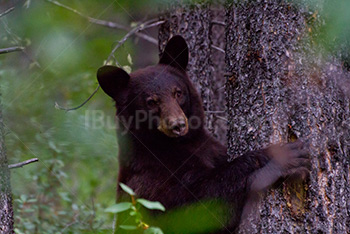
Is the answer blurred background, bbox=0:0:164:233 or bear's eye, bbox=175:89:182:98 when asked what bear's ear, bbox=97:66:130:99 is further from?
blurred background, bbox=0:0:164:233

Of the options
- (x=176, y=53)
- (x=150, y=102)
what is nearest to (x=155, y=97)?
(x=150, y=102)

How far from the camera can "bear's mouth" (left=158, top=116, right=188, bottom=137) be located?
392 cm

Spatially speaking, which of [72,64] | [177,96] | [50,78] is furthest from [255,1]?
[50,78]

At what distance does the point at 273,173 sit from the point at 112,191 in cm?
412

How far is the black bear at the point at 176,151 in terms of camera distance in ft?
11.5

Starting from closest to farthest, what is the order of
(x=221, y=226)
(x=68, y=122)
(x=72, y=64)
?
(x=221, y=226) < (x=72, y=64) < (x=68, y=122)

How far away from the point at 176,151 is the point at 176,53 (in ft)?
3.30

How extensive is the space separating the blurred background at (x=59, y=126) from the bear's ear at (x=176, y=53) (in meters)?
0.65

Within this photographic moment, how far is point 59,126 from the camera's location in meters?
6.34

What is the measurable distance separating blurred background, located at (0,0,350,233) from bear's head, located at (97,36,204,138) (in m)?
0.71

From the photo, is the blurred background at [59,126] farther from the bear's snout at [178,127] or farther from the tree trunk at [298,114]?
the tree trunk at [298,114]

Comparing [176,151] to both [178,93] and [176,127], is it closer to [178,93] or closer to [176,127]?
[176,127]

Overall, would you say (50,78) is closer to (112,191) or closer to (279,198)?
(112,191)

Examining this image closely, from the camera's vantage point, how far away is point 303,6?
334 cm
